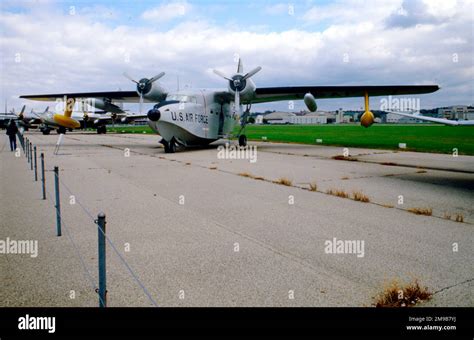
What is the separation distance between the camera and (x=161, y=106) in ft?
67.2

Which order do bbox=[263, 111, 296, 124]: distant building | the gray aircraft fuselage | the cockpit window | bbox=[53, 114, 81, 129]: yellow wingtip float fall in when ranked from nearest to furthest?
the gray aircraft fuselage
the cockpit window
bbox=[53, 114, 81, 129]: yellow wingtip float
bbox=[263, 111, 296, 124]: distant building

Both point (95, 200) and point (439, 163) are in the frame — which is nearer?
point (95, 200)

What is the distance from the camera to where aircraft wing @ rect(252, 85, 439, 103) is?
22156 millimetres

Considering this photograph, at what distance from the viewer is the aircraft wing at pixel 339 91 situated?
22.2 metres

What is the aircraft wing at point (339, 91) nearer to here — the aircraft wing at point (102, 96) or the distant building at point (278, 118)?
the aircraft wing at point (102, 96)

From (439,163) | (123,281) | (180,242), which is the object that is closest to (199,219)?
(180,242)

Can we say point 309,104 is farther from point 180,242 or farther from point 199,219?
point 180,242

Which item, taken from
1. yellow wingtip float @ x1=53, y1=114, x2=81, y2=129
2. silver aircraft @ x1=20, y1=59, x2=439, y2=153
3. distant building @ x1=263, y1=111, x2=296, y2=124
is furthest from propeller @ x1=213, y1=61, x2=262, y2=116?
distant building @ x1=263, y1=111, x2=296, y2=124

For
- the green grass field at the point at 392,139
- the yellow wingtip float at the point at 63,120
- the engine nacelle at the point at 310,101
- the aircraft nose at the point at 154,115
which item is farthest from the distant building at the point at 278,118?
the aircraft nose at the point at 154,115

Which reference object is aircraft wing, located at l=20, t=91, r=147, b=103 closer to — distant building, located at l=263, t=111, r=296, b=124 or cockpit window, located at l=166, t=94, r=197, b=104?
cockpit window, located at l=166, t=94, r=197, b=104

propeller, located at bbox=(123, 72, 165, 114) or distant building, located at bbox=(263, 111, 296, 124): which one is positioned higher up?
distant building, located at bbox=(263, 111, 296, 124)

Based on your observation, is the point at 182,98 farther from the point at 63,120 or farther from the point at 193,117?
the point at 63,120

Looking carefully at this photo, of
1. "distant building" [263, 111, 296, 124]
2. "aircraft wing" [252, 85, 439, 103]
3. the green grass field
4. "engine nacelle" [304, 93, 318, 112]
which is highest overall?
"distant building" [263, 111, 296, 124]
